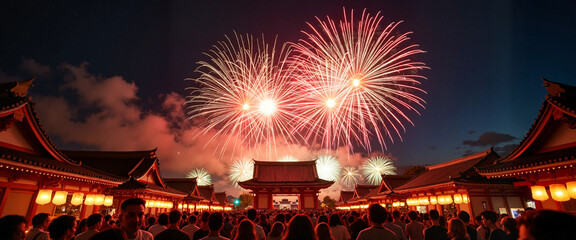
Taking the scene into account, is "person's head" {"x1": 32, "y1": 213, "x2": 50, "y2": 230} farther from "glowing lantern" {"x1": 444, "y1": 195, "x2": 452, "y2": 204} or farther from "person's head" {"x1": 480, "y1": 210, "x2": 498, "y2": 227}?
"glowing lantern" {"x1": 444, "y1": 195, "x2": 452, "y2": 204}

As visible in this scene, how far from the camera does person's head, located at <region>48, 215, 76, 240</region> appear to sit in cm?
348

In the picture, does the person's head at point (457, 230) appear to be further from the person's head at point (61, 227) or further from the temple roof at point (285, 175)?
the temple roof at point (285, 175)

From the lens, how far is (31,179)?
10.1m

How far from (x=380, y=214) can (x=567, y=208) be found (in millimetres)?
11134

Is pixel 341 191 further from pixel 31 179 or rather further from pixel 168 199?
pixel 31 179

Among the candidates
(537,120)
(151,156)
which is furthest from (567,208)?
(151,156)

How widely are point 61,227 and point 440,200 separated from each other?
21.5m

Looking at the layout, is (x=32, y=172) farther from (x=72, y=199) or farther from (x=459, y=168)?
(x=459, y=168)

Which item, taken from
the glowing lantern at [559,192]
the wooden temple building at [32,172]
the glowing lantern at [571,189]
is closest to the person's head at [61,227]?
the wooden temple building at [32,172]

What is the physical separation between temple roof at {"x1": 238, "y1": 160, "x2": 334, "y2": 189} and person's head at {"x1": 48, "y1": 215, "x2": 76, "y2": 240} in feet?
84.7

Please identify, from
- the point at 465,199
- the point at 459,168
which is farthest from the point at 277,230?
the point at 459,168

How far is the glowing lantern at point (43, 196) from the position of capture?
10.2m

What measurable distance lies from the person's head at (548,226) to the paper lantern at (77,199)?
1684 centimetres

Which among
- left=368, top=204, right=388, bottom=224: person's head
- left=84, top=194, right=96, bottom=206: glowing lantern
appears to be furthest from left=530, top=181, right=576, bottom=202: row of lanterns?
left=84, top=194, right=96, bottom=206: glowing lantern
